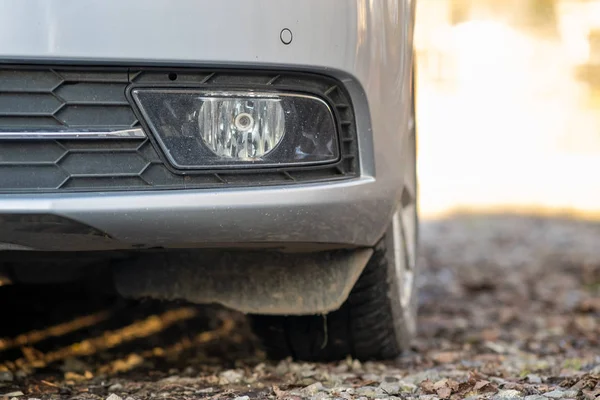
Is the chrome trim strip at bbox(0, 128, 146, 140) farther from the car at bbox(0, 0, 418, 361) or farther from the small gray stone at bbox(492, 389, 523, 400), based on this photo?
the small gray stone at bbox(492, 389, 523, 400)

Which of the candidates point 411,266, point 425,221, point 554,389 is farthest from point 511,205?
point 554,389

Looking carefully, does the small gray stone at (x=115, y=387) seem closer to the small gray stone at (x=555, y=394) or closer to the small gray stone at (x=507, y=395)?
the small gray stone at (x=507, y=395)

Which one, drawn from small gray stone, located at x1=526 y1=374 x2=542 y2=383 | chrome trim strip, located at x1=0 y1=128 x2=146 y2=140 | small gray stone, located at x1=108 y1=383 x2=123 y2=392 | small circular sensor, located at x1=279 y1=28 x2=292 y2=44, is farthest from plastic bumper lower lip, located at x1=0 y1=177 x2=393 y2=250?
small gray stone, located at x1=526 y1=374 x2=542 y2=383

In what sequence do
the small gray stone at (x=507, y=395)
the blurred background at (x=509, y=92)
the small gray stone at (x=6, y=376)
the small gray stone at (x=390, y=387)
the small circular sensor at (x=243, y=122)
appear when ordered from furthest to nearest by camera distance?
the blurred background at (x=509, y=92)
the small gray stone at (x=6, y=376)
the small gray stone at (x=390, y=387)
the small gray stone at (x=507, y=395)
the small circular sensor at (x=243, y=122)

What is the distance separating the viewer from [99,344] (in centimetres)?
285

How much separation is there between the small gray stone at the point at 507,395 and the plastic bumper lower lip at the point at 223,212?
1.61ft

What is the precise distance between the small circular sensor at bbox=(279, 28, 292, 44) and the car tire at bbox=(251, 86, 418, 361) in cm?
64

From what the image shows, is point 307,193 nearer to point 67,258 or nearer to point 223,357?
point 67,258

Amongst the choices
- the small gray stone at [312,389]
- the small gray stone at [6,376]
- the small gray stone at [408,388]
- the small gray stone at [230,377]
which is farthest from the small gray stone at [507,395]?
the small gray stone at [6,376]

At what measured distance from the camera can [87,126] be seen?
1.75 meters

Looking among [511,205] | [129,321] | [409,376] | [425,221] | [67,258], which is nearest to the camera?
[67,258]

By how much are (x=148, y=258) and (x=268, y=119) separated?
65cm

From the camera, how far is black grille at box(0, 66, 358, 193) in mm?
→ 1723

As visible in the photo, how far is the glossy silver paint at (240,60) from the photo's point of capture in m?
1.69
